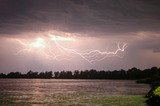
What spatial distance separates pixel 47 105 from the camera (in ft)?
222

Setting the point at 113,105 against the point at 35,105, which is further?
the point at 35,105

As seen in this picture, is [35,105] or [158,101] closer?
[158,101]

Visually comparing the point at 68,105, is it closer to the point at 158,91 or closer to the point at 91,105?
the point at 91,105

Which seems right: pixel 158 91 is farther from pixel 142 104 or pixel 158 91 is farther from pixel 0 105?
pixel 0 105

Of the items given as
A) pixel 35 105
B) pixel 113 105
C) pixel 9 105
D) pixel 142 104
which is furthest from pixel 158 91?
pixel 9 105

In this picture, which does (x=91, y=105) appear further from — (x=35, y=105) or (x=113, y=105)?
(x=35, y=105)

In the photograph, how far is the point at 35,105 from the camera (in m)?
67.5

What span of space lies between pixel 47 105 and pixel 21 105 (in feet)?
16.3

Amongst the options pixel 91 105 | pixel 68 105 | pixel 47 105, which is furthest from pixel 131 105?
pixel 47 105

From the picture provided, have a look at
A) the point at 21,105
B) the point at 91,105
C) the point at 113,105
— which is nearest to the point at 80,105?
the point at 91,105

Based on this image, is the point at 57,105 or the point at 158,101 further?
the point at 57,105

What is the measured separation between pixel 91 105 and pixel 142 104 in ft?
31.7

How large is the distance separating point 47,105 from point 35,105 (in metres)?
2.31

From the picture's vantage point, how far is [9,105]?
216 ft
